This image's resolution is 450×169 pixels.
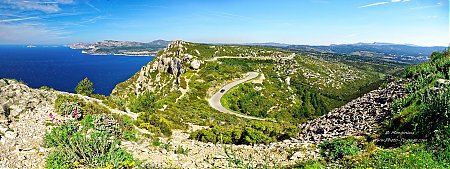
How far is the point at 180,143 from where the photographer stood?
46.1 feet

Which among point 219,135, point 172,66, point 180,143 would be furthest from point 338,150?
point 172,66

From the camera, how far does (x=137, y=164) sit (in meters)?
8.66

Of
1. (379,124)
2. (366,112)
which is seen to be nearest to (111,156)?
(379,124)

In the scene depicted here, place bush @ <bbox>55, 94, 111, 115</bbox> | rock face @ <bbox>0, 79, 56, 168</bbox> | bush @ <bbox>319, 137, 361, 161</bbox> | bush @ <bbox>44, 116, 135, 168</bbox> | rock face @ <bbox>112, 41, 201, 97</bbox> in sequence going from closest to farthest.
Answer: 1. bush @ <bbox>44, 116, 135, 168</bbox>
2. bush @ <bbox>319, 137, 361, 161</bbox>
3. rock face @ <bbox>0, 79, 56, 168</bbox>
4. bush @ <bbox>55, 94, 111, 115</bbox>
5. rock face @ <bbox>112, 41, 201, 97</bbox>

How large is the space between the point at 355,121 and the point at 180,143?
8.97 meters

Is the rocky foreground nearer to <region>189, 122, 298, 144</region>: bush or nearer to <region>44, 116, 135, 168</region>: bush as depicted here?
<region>189, 122, 298, 144</region>: bush

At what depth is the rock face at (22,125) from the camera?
31.0 feet

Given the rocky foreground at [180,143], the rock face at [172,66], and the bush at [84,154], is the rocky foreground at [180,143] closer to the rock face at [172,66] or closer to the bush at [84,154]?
the bush at [84,154]

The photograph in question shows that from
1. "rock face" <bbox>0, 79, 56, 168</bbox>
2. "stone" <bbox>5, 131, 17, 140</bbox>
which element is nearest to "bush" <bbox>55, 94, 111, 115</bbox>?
"rock face" <bbox>0, 79, 56, 168</bbox>

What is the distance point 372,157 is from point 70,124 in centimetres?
926

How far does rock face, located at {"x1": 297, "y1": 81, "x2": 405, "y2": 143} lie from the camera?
13680mm

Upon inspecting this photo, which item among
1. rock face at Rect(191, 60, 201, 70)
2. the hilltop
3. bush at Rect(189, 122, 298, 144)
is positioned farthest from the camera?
rock face at Rect(191, 60, 201, 70)

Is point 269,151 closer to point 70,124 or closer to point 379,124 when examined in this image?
point 379,124

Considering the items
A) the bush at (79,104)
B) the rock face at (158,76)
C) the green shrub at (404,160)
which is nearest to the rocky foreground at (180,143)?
the bush at (79,104)
